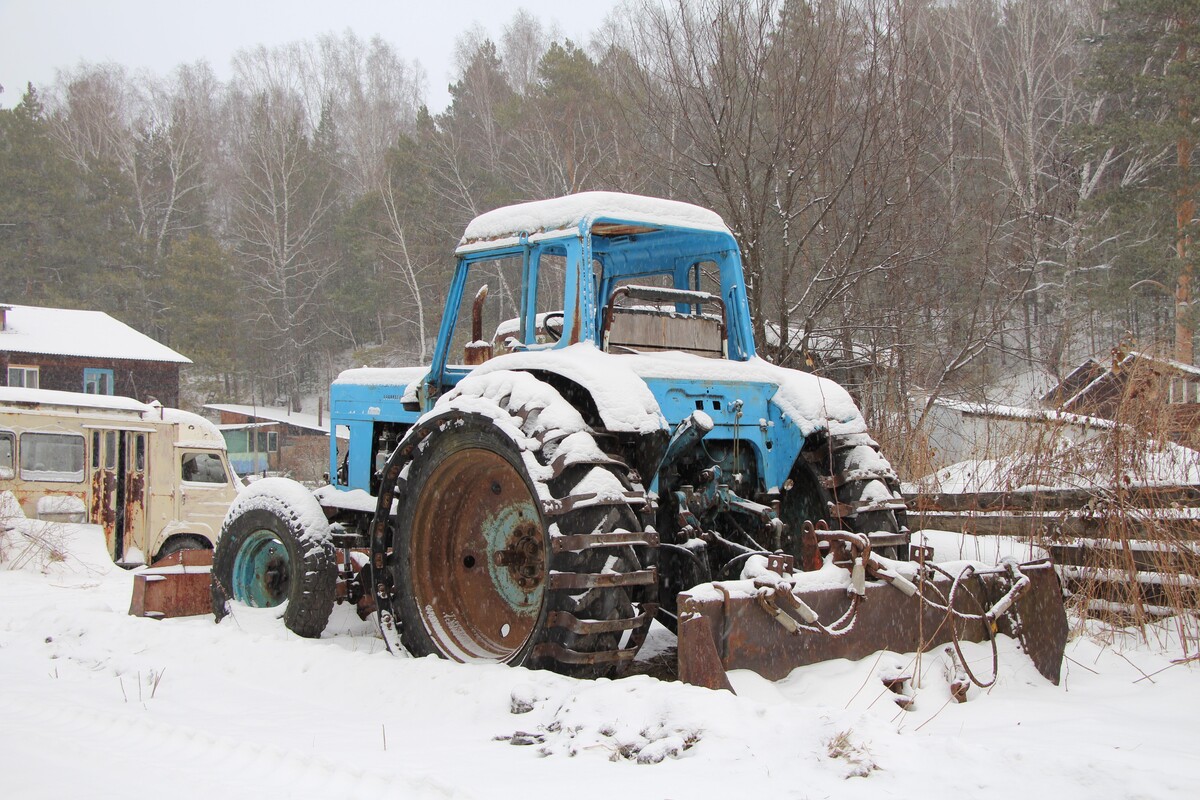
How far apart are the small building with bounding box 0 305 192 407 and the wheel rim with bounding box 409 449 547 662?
1043 inches

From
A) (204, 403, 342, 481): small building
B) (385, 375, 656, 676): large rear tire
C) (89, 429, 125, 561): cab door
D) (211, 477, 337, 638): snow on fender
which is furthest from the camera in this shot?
(204, 403, 342, 481): small building

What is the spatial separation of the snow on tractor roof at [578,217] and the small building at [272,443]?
26211 mm

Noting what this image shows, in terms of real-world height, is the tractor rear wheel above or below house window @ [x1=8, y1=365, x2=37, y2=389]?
below

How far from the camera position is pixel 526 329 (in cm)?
547

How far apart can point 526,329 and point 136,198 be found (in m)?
40.6

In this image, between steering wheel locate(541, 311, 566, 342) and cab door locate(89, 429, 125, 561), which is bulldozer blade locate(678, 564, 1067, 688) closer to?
steering wheel locate(541, 311, 566, 342)

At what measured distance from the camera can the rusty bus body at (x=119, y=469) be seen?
13.8 m

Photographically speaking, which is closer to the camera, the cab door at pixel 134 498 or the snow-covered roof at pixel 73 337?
the cab door at pixel 134 498

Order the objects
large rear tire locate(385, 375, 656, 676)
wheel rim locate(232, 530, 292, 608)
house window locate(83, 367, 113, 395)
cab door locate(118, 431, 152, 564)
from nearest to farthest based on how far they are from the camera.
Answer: large rear tire locate(385, 375, 656, 676), wheel rim locate(232, 530, 292, 608), cab door locate(118, 431, 152, 564), house window locate(83, 367, 113, 395)

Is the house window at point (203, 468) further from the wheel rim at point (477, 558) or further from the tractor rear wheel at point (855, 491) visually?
the tractor rear wheel at point (855, 491)

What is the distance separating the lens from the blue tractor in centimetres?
422

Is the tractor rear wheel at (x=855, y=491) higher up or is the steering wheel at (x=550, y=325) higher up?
the steering wheel at (x=550, y=325)

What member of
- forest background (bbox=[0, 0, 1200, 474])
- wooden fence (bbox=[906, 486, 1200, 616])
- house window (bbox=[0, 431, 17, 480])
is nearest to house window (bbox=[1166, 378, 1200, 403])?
forest background (bbox=[0, 0, 1200, 474])

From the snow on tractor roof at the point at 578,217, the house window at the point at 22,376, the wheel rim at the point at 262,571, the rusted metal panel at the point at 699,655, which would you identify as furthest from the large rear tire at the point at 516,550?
the house window at the point at 22,376
